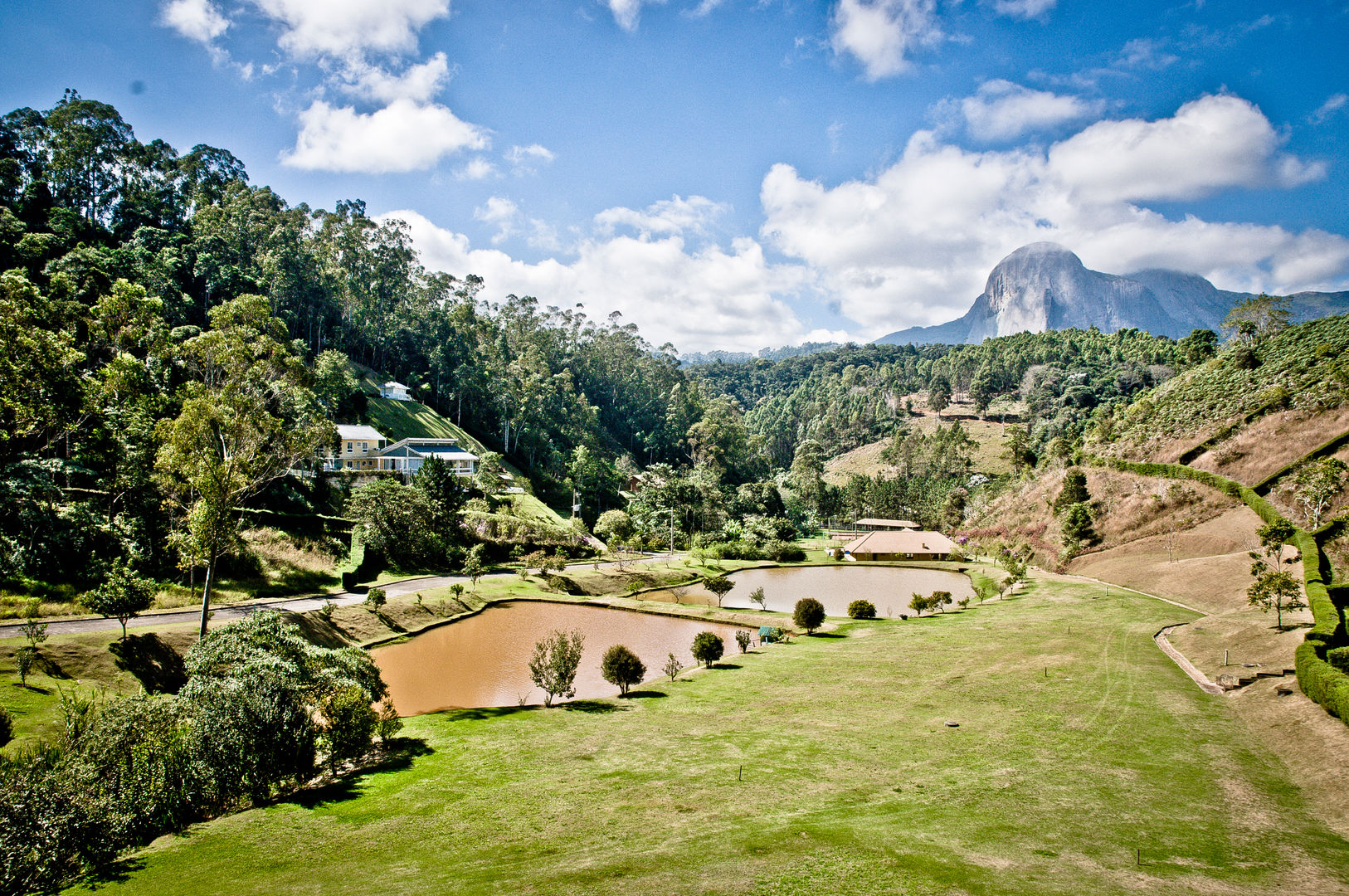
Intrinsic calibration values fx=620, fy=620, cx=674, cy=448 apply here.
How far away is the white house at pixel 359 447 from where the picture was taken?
62500mm

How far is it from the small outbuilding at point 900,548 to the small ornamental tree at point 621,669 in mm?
46653

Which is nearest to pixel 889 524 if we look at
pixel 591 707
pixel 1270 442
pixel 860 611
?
pixel 1270 442

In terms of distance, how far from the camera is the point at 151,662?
66.7 ft

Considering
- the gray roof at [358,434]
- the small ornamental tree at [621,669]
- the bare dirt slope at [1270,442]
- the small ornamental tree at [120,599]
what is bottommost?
the small ornamental tree at [621,669]

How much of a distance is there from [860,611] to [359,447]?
51.5 metres

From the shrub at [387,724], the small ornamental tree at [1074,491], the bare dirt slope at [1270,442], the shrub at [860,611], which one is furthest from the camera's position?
the small ornamental tree at [1074,491]

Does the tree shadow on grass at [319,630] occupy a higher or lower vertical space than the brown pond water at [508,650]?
higher

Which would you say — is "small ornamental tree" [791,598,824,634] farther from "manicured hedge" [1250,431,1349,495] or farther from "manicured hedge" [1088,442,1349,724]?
"manicured hedge" [1250,431,1349,495]

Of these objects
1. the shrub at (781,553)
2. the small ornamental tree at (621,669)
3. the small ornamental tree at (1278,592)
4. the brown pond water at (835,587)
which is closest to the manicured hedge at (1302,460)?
the brown pond water at (835,587)

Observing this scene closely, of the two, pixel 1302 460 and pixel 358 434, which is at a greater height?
pixel 358 434

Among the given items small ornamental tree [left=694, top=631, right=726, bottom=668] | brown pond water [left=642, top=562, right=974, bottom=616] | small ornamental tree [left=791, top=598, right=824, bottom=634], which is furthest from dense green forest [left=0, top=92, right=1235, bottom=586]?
small ornamental tree [left=791, top=598, right=824, bottom=634]

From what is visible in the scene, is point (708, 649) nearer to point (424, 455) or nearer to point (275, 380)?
point (275, 380)

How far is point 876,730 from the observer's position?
17.4 meters

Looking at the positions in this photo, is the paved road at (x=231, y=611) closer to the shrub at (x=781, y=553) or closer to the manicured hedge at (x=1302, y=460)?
the shrub at (x=781, y=553)
